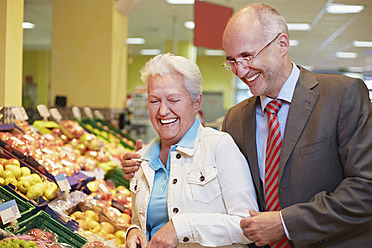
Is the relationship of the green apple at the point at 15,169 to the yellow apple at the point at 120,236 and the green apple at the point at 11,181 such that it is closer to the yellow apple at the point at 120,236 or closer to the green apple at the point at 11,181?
the green apple at the point at 11,181

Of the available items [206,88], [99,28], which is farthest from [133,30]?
[99,28]

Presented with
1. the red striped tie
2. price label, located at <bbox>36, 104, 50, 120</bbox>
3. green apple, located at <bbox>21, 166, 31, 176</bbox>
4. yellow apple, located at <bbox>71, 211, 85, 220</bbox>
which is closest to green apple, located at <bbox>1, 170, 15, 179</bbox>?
green apple, located at <bbox>21, 166, 31, 176</bbox>

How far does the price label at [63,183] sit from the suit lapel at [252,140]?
1209 millimetres

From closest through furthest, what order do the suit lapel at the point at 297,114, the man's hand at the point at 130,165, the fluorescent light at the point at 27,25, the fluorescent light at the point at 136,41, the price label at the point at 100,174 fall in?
the suit lapel at the point at 297,114, the man's hand at the point at 130,165, the price label at the point at 100,174, the fluorescent light at the point at 27,25, the fluorescent light at the point at 136,41

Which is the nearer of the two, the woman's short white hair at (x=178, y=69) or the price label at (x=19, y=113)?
the woman's short white hair at (x=178, y=69)

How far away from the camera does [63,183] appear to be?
257 centimetres

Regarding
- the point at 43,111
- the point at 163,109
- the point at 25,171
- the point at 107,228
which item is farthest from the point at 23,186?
the point at 43,111

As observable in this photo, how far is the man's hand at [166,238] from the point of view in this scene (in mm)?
1621

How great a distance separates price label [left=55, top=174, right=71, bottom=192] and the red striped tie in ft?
4.31

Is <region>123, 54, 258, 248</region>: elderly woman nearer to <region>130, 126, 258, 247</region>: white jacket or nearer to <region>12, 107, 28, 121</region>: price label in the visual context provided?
<region>130, 126, 258, 247</region>: white jacket

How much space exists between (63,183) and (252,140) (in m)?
1.28

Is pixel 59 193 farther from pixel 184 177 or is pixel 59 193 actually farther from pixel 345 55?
pixel 345 55

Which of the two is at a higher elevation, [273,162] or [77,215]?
[273,162]

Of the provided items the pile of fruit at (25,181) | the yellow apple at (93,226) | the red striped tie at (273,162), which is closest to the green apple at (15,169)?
the pile of fruit at (25,181)
